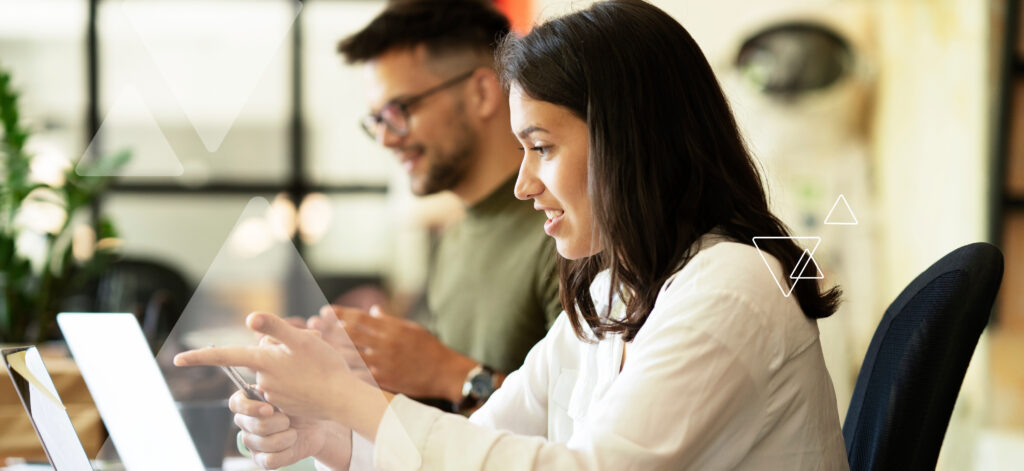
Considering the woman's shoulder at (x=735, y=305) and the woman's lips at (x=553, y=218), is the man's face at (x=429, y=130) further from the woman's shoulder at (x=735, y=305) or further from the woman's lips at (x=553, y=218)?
the woman's shoulder at (x=735, y=305)

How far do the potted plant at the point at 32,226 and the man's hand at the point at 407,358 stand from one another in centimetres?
112

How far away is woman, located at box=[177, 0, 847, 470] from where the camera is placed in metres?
0.81

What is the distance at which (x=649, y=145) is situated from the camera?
0.90 metres

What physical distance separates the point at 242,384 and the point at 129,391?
0.46ft

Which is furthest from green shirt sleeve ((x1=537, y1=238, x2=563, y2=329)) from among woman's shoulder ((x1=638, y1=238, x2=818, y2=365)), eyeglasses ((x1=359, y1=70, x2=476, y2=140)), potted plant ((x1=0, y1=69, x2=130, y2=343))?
potted plant ((x1=0, y1=69, x2=130, y2=343))

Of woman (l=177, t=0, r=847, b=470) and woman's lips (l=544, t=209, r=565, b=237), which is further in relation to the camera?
woman's lips (l=544, t=209, r=565, b=237)

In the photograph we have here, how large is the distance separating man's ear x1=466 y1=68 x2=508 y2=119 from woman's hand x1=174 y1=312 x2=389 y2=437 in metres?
1.04

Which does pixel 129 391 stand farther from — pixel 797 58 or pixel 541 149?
pixel 797 58

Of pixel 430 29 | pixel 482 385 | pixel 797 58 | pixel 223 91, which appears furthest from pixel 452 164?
pixel 223 91

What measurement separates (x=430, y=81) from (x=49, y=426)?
1.10 m

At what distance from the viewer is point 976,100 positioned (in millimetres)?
3416

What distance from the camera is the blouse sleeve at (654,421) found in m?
0.79

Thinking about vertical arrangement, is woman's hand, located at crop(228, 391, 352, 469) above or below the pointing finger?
below

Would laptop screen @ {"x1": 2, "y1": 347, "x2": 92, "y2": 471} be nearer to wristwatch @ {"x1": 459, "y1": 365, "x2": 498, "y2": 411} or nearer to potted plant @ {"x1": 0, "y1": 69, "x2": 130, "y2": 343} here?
wristwatch @ {"x1": 459, "y1": 365, "x2": 498, "y2": 411}
